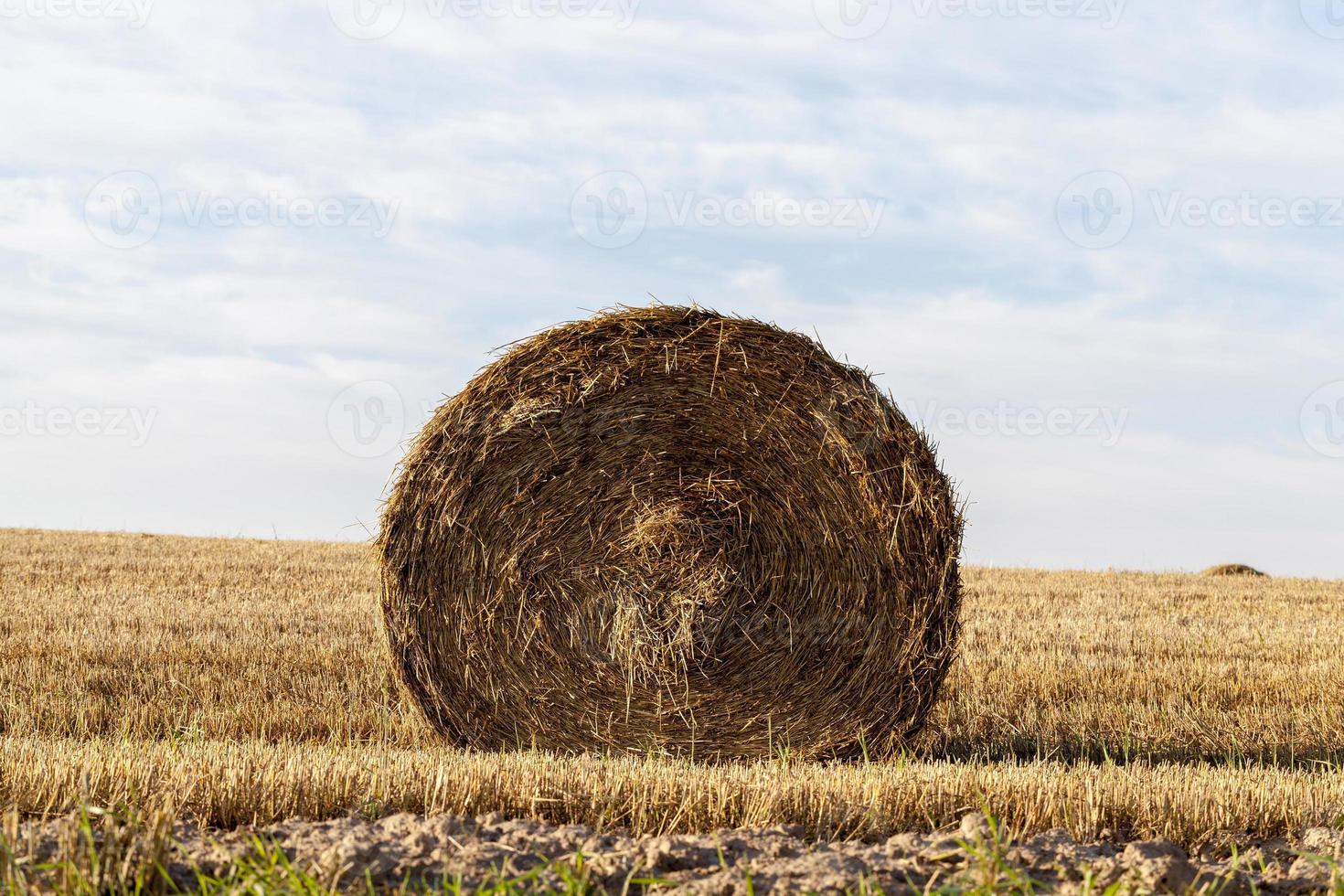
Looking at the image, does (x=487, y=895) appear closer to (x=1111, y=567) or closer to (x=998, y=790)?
(x=998, y=790)

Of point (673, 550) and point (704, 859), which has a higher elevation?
point (673, 550)

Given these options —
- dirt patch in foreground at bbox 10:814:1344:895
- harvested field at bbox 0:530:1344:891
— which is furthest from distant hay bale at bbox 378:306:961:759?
dirt patch in foreground at bbox 10:814:1344:895

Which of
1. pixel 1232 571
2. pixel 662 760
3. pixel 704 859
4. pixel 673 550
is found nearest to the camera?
pixel 704 859

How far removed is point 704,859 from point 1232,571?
17.9 m

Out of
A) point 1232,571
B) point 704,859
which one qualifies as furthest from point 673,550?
point 1232,571

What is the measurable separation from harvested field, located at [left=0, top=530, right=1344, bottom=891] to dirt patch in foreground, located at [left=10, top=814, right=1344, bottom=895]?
0.84ft

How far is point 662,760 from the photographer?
5.65 meters

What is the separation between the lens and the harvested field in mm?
3975

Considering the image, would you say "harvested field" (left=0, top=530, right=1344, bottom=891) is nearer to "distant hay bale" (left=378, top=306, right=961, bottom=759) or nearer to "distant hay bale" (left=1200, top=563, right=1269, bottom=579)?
"distant hay bale" (left=378, top=306, right=961, bottom=759)

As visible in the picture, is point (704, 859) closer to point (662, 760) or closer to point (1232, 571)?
point (662, 760)

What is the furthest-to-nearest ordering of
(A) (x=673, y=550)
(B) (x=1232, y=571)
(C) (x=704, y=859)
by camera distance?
(B) (x=1232, y=571), (A) (x=673, y=550), (C) (x=704, y=859)

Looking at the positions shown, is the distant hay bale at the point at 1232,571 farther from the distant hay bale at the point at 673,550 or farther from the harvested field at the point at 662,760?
the distant hay bale at the point at 673,550

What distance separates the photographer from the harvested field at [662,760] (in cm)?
397

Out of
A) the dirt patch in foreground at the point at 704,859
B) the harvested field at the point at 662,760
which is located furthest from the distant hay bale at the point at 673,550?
the dirt patch in foreground at the point at 704,859
